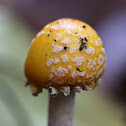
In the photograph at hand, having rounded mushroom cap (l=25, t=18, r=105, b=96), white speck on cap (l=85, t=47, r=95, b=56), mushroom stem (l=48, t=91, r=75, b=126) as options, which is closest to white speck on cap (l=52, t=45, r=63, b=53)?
rounded mushroom cap (l=25, t=18, r=105, b=96)

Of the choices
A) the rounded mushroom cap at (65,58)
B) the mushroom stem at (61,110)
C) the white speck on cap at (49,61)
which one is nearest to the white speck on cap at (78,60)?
the rounded mushroom cap at (65,58)

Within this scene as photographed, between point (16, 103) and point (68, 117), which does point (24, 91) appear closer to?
point (16, 103)

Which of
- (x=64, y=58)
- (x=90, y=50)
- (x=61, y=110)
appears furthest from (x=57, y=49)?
(x=61, y=110)

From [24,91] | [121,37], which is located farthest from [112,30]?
[24,91]

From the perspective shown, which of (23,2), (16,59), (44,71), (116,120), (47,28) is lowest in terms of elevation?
(116,120)

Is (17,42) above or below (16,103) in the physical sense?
above

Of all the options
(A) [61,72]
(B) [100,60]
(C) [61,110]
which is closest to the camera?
(A) [61,72]

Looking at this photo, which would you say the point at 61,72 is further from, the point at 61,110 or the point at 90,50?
the point at 61,110
